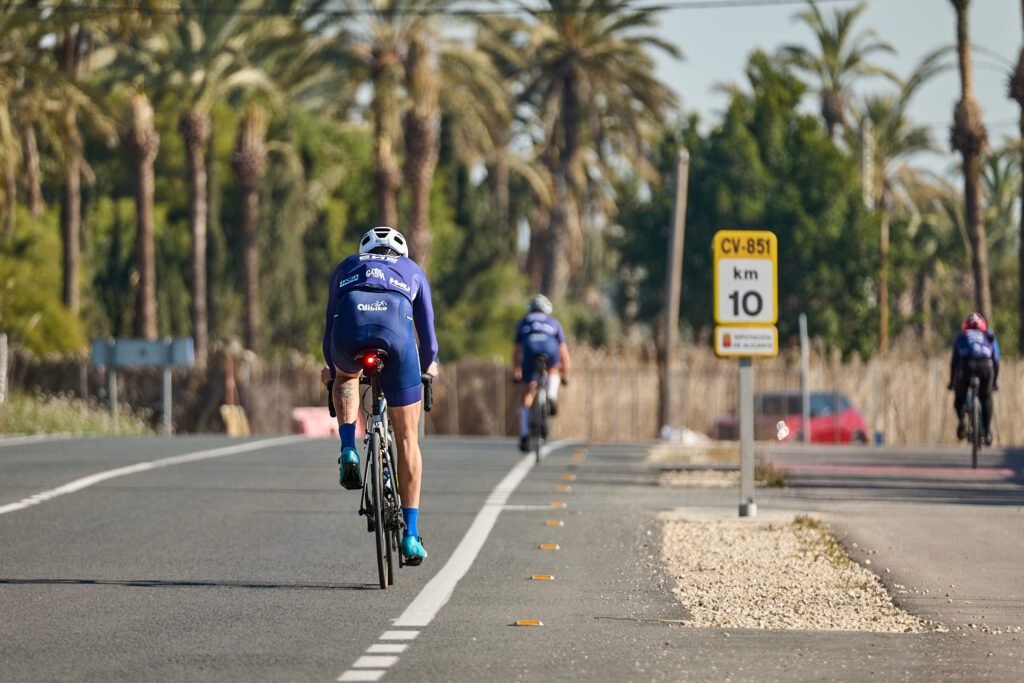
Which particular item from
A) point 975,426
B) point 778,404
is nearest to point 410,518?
point 975,426

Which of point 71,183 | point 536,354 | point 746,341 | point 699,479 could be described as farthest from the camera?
point 71,183

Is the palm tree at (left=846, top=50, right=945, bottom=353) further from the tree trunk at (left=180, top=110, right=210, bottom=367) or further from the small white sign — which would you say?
the small white sign

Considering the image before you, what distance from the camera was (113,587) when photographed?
10375mm

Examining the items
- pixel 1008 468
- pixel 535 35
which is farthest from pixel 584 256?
pixel 1008 468

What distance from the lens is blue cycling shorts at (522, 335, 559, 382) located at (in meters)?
21.4

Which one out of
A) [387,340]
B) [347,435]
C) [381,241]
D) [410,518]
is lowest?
[410,518]

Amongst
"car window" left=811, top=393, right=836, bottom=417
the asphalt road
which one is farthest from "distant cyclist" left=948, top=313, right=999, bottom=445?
"car window" left=811, top=393, right=836, bottom=417

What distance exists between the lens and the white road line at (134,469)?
15047 mm

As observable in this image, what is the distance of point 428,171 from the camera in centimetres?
4694

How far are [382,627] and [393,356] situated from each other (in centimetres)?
166

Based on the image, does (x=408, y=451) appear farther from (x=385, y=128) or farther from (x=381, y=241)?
(x=385, y=128)

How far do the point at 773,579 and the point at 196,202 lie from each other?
117 ft

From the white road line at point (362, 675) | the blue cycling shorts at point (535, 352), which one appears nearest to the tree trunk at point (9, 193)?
the blue cycling shorts at point (535, 352)

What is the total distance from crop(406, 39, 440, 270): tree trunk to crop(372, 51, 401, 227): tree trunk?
411 millimetres
